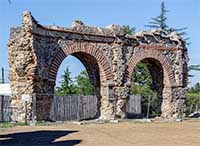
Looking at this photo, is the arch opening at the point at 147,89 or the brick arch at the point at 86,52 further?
the arch opening at the point at 147,89

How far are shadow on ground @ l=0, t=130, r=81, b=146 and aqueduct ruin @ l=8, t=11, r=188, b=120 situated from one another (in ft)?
19.6

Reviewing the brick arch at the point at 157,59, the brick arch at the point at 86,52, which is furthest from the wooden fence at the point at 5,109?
the brick arch at the point at 157,59

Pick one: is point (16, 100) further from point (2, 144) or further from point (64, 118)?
point (2, 144)

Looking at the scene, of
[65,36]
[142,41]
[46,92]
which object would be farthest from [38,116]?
[142,41]

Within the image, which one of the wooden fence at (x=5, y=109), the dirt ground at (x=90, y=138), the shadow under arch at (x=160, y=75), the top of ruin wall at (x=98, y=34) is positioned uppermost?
the top of ruin wall at (x=98, y=34)

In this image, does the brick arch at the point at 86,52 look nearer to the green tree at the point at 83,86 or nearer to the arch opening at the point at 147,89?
the arch opening at the point at 147,89

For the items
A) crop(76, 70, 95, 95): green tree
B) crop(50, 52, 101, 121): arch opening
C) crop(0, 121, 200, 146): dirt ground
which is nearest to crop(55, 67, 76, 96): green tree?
crop(76, 70, 95, 95): green tree

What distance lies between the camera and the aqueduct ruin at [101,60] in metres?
22.1

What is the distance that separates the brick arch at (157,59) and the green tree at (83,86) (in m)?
11.2

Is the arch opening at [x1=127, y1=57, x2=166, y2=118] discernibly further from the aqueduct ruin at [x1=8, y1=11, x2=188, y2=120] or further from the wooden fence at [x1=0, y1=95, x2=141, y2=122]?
the wooden fence at [x1=0, y1=95, x2=141, y2=122]

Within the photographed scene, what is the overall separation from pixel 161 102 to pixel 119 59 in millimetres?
4696

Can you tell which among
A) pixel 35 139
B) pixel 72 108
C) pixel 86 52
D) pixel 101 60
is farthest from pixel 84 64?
pixel 35 139

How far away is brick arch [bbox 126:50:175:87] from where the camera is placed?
2642 cm

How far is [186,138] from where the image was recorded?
14.7 m
